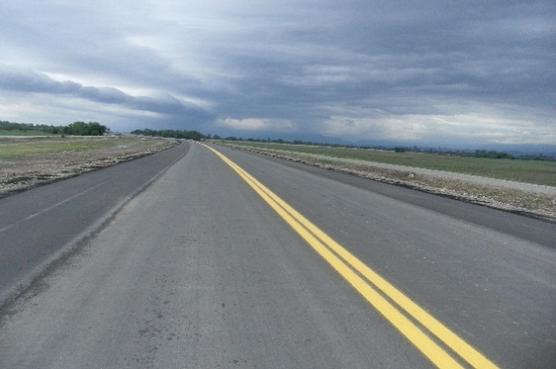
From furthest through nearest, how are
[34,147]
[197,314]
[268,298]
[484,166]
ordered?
1. [484,166]
2. [34,147]
3. [268,298]
4. [197,314]

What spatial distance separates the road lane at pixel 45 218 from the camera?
20.7 feet

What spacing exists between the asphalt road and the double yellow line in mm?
43

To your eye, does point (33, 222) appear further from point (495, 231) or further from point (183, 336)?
point (495, 231)

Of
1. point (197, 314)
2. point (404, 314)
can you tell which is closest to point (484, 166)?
point (404, 314)

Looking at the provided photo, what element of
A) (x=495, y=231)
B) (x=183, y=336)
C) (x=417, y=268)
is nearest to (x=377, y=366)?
(x=183, y=336)

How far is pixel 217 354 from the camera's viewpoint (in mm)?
3676

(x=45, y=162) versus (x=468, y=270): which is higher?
(x=468, y=270)

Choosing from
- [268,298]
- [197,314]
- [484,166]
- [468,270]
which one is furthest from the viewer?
[484,166]

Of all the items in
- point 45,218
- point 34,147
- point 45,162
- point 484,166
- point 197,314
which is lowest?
point 34,147

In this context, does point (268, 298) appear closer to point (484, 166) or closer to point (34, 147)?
point (34, 147)

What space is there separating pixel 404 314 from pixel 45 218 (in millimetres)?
7540

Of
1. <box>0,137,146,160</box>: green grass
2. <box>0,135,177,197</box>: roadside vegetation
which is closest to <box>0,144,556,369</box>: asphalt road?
<box>0,135,177,197</box>: roadside vegetation

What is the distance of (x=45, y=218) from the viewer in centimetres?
968

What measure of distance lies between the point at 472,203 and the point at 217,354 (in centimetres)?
1371
